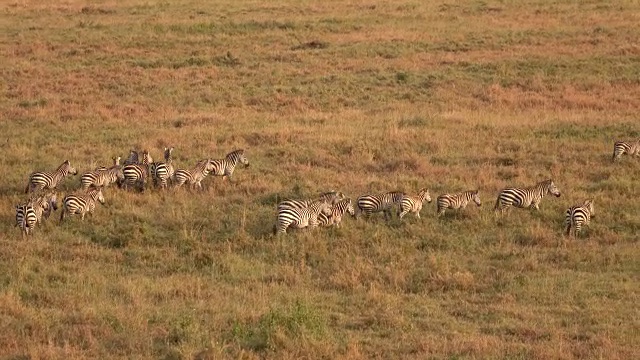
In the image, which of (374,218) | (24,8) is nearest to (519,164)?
(374,218)

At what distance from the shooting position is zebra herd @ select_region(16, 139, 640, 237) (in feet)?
45.5

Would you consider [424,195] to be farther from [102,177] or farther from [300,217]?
[102,177]

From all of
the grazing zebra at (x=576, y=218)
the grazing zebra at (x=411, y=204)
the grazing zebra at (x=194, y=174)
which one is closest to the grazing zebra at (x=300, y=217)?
the grazing zebra at (x=411, y=204)

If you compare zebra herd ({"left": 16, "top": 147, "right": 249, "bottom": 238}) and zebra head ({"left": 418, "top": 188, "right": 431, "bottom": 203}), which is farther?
zebra herd ({"left": 16, "top": 147, "right": 249, "bottom": 238})

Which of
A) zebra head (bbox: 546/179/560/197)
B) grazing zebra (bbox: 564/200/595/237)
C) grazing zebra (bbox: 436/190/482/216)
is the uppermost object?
zebra head (bbox: 546/179/560/197)

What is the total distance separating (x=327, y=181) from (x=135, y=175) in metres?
3.25

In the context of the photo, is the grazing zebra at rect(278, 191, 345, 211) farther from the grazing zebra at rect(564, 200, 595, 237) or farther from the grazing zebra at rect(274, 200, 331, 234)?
the grazing zebra at rect(564, 200, 595, 237)

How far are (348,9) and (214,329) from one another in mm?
30888

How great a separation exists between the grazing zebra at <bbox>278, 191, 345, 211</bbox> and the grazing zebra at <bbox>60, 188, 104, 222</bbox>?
9.45 feet

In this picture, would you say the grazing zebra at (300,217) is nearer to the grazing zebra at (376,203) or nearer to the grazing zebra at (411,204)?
the grazing zebra at (376,203)

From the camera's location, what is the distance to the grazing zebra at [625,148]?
17938 mm

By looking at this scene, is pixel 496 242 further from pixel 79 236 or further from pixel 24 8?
pixel 24 8

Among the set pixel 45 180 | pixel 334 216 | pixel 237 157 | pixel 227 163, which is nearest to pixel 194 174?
pixel 227 163

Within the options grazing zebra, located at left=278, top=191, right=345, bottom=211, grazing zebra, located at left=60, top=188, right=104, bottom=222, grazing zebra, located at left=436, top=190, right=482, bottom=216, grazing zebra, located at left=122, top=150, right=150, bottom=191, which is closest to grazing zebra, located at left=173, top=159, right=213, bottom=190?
grazing zebra, located at left=122, top=150, right=150, bottom=191
